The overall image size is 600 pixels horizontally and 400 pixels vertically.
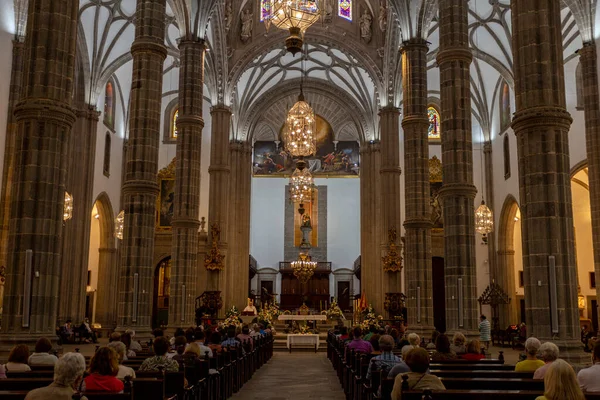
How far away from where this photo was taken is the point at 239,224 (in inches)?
1476

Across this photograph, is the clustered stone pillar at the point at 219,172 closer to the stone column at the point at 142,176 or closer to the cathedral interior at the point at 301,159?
the cathedral interior at the point at 301,159

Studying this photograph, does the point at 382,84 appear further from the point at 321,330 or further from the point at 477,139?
the point at 321,330

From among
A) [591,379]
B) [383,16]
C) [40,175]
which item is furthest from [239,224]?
[591,379]

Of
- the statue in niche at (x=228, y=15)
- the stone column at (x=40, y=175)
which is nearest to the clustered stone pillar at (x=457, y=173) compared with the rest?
the stone column at (x=40, y=175)

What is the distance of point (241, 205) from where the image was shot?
3825 centimetres

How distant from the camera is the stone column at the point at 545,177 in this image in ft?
36.4

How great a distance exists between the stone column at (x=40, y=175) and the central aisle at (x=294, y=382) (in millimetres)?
4224

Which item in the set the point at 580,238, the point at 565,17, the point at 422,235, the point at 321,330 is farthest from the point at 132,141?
the point at 580,238

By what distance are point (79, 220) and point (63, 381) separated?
991 inches

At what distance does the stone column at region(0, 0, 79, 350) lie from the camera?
36.7ft

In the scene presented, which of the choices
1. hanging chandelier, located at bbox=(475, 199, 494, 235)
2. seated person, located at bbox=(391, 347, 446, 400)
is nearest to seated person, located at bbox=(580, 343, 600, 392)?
seated person, located at bbox=(391, 347, 446, 400)

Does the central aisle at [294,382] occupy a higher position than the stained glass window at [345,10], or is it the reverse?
the stained glass window at [345,10]

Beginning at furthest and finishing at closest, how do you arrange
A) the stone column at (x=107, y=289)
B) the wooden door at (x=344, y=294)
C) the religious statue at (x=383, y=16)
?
1. the wooden door at (x=344, y=294)
2. the stone column at (x=107, y=289)
3. the religious statue at (x=383, y=16)

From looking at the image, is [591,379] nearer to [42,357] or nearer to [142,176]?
[42,357]
